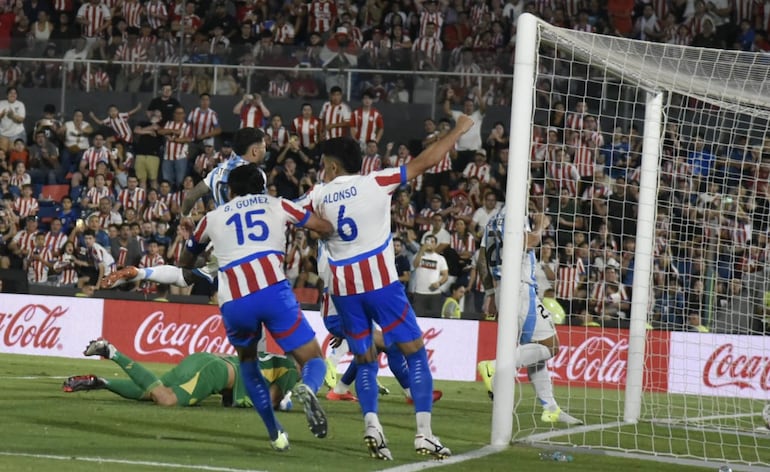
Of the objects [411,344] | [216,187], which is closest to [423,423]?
[411,344]

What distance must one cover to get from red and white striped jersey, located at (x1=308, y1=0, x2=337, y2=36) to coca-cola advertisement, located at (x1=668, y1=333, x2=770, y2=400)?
38.1 ft

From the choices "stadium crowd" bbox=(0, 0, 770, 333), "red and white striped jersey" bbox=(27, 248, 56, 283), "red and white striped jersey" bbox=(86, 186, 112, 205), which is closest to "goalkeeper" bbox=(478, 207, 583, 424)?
"stadium crowd" bbox=(0, 0, 770, 333)

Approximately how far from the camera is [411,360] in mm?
8680

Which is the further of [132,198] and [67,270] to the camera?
[132,198]

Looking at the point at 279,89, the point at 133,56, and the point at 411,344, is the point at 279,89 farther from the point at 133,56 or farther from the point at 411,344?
the point at 411,344

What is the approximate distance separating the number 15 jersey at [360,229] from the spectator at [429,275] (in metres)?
11.1

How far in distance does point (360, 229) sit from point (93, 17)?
66.1ft

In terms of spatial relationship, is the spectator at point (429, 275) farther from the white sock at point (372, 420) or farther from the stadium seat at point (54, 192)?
the white sock at point (372, 420)

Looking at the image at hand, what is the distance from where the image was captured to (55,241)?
21.9 meters

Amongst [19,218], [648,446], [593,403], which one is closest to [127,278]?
[648,446]

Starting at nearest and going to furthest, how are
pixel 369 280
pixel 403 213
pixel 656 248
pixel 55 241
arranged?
pixel 369 280 → pixel 656 248 → pixel 403 213 → pixel 55 241

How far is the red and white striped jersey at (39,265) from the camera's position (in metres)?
21.5

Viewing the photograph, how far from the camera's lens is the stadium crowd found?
1947 cm

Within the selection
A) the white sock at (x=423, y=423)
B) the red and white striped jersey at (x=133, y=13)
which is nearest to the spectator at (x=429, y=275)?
the red and white striped jersey at (x=133, y=13)
